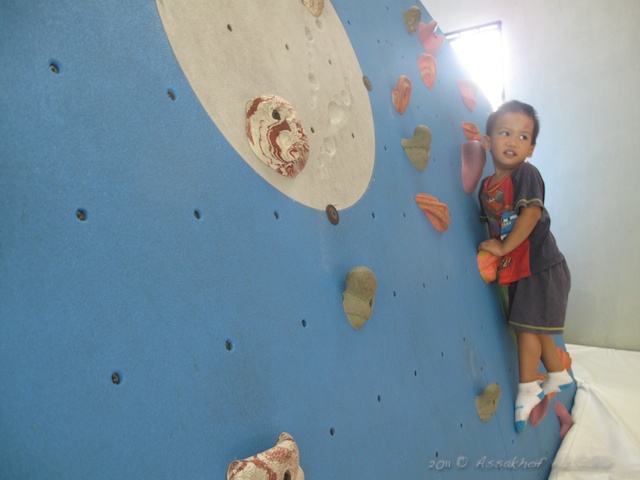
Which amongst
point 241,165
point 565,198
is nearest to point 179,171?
point 241,165

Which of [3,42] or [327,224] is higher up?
[3,42]

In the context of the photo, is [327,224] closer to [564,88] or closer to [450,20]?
[564,88]

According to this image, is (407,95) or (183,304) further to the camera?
(407,95)

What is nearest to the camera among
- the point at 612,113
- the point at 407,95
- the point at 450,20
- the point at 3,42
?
the point at 3,42

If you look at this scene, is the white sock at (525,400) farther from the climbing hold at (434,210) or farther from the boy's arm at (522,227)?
the climbing hold at (434,210)

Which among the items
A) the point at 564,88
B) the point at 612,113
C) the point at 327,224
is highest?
the point at 564,88

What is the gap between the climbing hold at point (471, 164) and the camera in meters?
1.27

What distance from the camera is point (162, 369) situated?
412 millimetres

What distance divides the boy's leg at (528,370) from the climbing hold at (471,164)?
0.38 meters

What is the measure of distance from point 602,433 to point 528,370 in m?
0.40

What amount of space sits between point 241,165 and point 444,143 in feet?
2.51

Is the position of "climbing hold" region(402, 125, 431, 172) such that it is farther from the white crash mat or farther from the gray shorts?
the white crash mat

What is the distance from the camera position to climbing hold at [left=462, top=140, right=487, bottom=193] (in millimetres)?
1267

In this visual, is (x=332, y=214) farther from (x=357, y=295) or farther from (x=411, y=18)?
(x=411, y=18)
